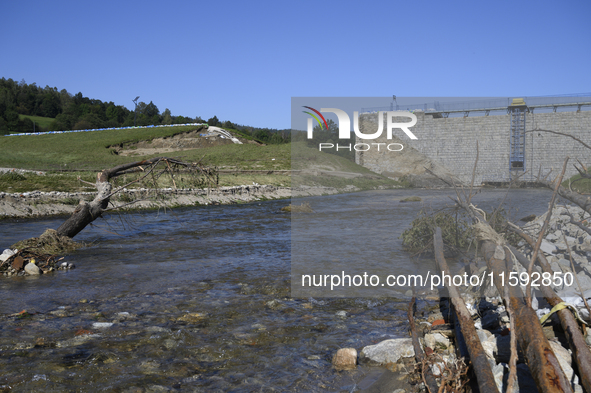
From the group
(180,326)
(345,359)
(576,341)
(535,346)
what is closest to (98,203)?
(180,326)

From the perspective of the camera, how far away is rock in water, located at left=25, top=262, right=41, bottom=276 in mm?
8023

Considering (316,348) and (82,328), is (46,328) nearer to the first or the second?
(82,328)

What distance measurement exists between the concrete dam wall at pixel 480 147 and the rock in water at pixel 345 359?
35.8m

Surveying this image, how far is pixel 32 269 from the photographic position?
8.04 m

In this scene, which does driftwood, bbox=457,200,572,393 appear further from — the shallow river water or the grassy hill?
the grassy hill

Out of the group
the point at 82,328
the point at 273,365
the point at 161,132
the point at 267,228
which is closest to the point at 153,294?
the point at 82,328

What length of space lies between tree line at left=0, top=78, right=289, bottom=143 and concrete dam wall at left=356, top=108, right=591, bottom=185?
21.8 metres

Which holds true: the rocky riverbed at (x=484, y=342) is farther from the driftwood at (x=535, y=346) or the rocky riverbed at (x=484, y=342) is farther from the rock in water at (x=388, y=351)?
the driftwood at (x=535, y=346)

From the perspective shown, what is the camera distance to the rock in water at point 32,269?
26.3ft

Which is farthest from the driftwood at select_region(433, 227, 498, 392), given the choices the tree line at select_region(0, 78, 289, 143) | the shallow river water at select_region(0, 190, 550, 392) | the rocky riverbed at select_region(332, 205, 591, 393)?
the tree line at select_region(0, 78, 289, 143)

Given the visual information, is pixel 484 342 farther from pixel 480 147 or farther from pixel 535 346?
pixel 480 147

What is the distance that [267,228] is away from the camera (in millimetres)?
14586

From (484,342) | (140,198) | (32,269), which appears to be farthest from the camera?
(140,198)

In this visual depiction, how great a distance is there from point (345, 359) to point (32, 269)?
22.3 feet
